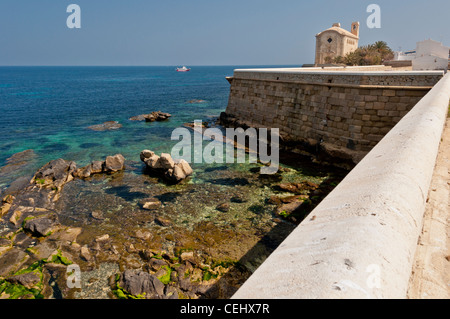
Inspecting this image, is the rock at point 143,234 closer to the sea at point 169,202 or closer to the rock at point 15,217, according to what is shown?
the sea at point 169,202

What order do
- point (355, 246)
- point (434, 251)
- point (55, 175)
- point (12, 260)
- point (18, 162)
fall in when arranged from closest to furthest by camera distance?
1. point (355, 246)
2. point (434, 251)
3. point (12, 260)
4. point (55, 175)
5. point (18, 162)

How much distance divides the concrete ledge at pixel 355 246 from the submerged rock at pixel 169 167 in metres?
8.64

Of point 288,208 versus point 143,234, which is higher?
point 288,208

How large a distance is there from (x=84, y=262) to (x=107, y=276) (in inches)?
32.9

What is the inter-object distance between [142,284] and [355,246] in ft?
16.9

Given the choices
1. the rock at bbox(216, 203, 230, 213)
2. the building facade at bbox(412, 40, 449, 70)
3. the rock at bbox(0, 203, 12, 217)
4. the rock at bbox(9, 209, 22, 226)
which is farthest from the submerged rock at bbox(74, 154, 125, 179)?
the building facade at bbox(412, 40, 449, 70)

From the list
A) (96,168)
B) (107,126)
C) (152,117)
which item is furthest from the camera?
(152,117)

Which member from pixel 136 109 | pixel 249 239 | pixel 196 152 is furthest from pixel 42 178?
pixel 136 109

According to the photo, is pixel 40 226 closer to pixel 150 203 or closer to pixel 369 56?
pixel 150 203

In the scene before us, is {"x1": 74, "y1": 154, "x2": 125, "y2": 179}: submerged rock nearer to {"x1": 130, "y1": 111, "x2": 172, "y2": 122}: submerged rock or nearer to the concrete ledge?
the concrete ledge

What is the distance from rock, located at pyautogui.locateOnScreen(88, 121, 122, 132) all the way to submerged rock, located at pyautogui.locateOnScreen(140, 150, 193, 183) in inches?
396

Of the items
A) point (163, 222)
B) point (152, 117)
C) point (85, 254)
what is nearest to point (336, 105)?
point (163, 222)

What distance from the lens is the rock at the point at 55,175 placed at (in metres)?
10.8

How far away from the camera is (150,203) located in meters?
9.06
